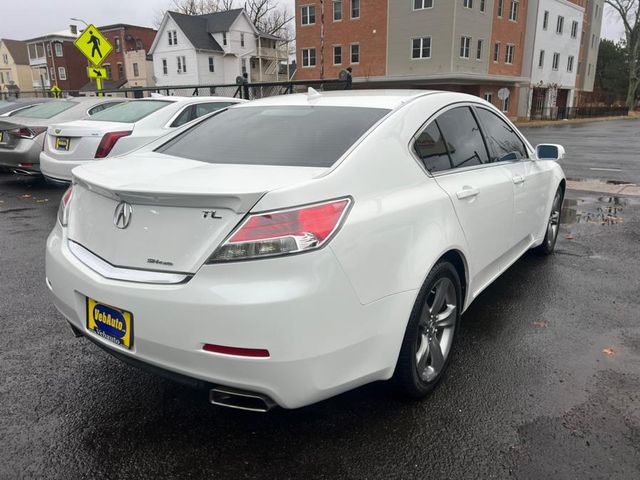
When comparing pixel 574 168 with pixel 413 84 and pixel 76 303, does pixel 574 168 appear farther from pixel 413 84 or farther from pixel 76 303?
pixel 413 84

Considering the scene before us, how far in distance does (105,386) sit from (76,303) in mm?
718

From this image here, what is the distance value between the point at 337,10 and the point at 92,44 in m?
29.7

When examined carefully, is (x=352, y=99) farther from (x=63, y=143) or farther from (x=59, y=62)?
(x=59, y=62)

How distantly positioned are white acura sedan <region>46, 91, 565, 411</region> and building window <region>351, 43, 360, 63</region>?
1530 inches

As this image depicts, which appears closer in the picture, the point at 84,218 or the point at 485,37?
the point at 84,218

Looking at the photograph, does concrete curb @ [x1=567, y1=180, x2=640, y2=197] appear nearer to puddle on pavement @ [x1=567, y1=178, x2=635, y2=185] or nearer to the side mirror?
puddle on pavement @ [x1=567, y1=178, x2=635, y2=185]

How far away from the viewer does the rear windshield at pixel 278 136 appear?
8.73 feet

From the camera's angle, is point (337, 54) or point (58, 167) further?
point (337, 54)

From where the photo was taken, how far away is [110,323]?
2371mm

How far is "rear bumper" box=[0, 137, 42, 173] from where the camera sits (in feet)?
29.1

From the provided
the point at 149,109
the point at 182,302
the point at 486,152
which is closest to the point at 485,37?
the point at 149,109

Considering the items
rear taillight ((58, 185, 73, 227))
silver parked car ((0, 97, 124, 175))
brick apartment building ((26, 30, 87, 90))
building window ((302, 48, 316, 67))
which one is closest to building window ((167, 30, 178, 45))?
building window ((302, 48, 316, 67))

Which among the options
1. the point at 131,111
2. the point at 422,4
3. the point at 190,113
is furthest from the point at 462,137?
the point at 422,4

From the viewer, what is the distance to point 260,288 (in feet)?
6.73
